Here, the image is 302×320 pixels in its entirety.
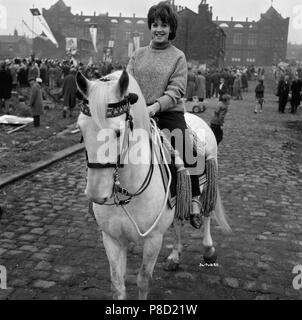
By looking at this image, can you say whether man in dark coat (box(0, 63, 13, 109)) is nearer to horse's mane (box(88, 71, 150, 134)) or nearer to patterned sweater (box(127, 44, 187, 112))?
patterned sweater (box(127, 44, 187, 112))

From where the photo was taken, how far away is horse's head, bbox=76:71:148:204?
269 cm

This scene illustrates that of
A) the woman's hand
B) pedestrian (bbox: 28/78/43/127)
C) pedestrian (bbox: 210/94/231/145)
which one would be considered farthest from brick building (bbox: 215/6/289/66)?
the woman's hand

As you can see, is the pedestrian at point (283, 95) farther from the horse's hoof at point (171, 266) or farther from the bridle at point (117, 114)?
the bridle at point (117, 114)

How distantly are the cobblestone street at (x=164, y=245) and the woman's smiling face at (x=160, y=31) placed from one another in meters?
2.64

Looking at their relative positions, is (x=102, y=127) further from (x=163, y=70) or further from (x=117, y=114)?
(x=163, y=70)

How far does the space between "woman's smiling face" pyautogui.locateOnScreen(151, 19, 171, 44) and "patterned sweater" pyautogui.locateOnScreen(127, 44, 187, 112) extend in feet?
0.32

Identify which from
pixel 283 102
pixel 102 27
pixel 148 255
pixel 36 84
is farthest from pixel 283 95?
pixel 102 27

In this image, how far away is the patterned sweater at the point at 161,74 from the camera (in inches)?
149

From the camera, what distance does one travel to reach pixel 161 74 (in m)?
3.78

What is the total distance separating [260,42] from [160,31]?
97.0 meters
